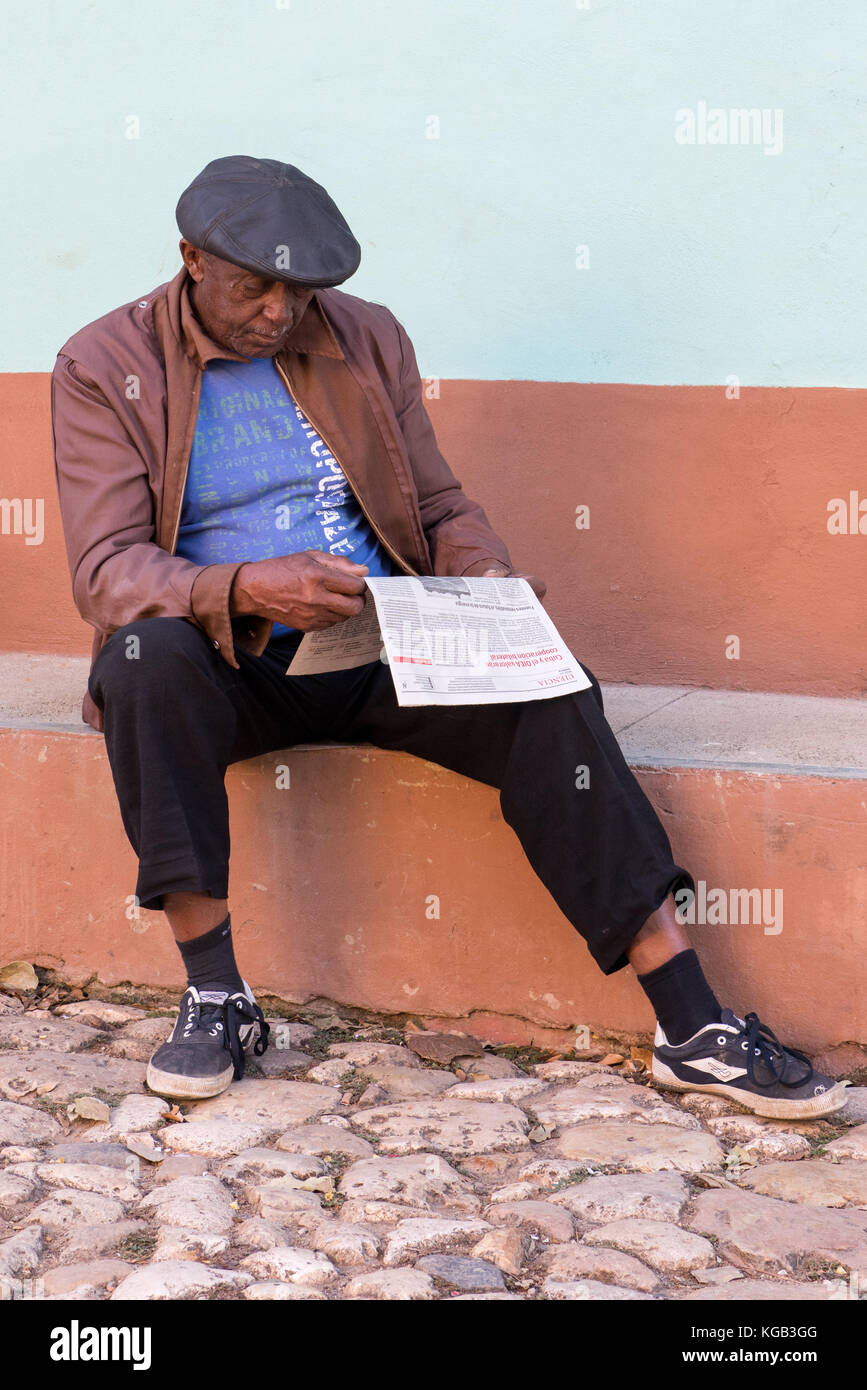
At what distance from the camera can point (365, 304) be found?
276 cm

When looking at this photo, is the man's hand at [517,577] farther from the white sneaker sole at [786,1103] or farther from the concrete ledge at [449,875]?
the white sneaker sole at [786,1103]

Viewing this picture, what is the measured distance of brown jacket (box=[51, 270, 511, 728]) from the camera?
2.29 metres

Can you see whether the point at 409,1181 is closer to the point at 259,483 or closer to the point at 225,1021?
the point at 225,1021

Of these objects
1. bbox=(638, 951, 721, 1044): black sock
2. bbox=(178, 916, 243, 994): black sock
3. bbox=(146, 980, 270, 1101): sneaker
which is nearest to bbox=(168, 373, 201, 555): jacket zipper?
bbox=(178, 916, 243, 994): black sock

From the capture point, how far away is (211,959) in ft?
7.73

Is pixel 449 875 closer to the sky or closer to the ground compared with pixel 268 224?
closer to the ground

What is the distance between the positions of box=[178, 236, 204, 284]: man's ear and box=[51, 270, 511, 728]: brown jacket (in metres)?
0.05

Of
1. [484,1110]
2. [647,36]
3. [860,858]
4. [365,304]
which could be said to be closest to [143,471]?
[365,304]

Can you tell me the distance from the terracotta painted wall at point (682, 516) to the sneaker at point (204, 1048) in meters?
1.32

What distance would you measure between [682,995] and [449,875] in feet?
1.74

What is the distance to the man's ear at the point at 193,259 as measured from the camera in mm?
2423

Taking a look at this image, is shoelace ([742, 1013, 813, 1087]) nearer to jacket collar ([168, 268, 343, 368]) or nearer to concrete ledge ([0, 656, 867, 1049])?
concrete ledge ([0, 656, 867, 1049])

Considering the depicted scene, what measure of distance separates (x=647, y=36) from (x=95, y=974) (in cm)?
236

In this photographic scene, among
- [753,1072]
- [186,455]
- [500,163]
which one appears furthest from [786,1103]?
[500,163]
